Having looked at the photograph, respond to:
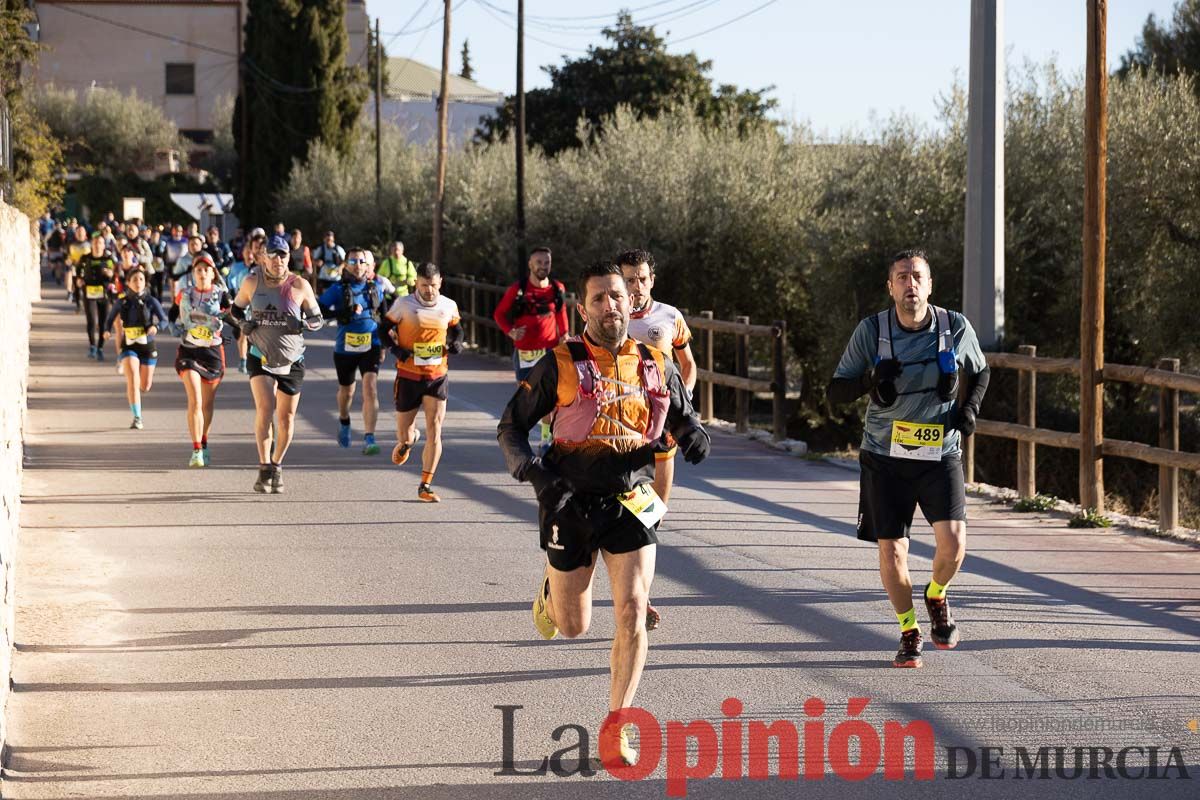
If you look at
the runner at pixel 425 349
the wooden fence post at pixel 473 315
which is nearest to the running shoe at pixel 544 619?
the runner at pixel 425 349

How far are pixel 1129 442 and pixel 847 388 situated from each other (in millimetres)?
5869

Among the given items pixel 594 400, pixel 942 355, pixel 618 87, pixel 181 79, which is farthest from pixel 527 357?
pixel 181 79

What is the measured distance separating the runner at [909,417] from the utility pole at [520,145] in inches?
876

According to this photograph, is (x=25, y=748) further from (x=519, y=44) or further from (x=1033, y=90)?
(x=519, y=44)

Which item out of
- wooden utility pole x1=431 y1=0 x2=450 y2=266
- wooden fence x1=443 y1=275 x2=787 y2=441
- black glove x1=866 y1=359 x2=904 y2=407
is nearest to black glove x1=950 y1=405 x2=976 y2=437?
black glove x1=866 y1=359 x2=904 y2=407

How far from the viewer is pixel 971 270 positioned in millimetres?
14352

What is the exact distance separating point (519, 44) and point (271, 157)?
33213 millimetres

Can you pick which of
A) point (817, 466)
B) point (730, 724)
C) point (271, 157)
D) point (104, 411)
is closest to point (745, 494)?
point (817, 466)

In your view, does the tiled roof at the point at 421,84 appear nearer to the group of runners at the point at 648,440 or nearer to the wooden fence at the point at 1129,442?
the wooden fence at the point at 1129,442

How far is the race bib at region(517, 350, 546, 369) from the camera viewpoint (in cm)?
1409

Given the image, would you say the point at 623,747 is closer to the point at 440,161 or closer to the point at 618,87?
the point at 440,161

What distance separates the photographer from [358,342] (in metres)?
15.2

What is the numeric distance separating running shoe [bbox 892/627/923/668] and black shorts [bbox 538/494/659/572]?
1.86 meters

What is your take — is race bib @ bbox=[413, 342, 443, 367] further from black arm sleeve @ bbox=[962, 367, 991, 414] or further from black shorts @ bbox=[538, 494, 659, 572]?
black shorts @ bbox=[538, 494, 659, 572]
